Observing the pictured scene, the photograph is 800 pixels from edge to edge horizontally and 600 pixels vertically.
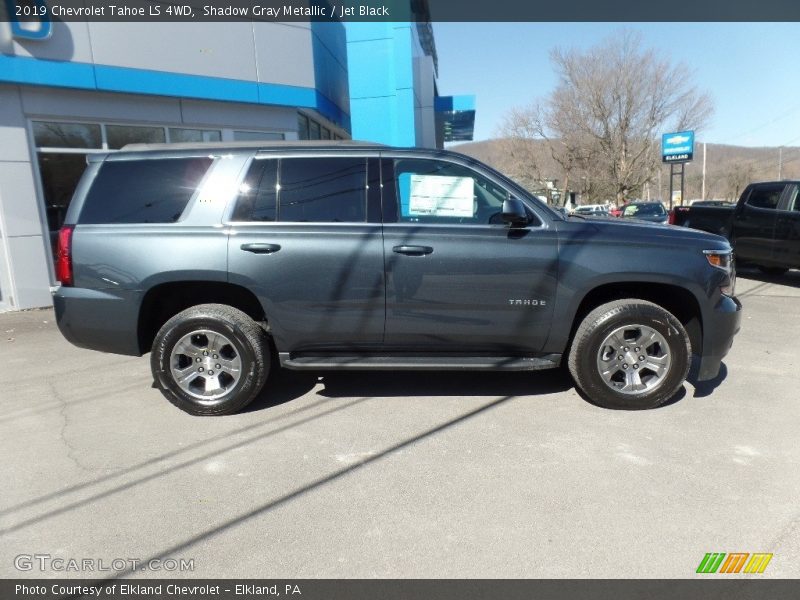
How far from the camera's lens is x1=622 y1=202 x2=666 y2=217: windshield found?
23.6m

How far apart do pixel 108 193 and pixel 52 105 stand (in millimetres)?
5647

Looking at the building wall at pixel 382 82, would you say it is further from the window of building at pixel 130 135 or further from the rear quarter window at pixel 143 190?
the rear quarter window at pixel 143 190

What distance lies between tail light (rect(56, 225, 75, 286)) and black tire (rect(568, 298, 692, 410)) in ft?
13.0

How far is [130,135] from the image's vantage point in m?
9.24

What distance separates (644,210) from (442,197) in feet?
75.0

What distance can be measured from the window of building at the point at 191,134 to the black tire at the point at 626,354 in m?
8.26

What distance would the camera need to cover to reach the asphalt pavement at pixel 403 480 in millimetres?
2541

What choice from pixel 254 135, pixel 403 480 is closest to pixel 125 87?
pixel 254 135

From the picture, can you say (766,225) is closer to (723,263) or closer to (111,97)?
(723,263)

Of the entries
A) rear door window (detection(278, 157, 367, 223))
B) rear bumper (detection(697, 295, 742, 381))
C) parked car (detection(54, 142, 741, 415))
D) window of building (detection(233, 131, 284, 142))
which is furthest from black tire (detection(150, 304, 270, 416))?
window of building (detection(233, 131, 284, 142))

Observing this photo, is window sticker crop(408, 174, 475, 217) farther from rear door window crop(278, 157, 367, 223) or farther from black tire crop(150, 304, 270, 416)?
black tire crop(150, 304, 270, 416)

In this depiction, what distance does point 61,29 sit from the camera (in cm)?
806

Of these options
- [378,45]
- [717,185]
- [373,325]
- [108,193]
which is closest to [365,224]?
[373,325]

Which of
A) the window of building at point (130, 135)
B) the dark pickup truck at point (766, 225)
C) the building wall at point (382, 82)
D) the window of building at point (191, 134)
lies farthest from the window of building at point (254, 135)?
the dark pickup truck at point (766, 225)
